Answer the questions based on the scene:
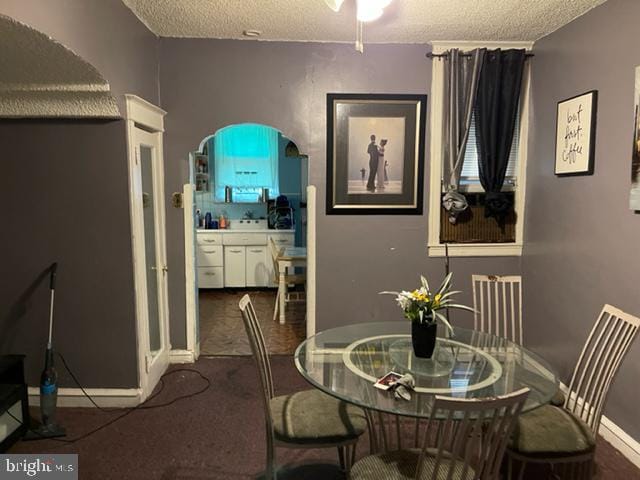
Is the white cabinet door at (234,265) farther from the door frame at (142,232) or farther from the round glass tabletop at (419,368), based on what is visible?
the round glass tabletop at (419,368)

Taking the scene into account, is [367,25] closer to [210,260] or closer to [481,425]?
[481,425]

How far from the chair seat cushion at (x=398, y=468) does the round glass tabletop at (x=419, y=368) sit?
0.84ft

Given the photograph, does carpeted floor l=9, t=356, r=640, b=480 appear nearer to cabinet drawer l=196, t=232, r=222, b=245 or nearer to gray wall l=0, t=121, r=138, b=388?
gray wall l=0, t=121, r=138, b=388

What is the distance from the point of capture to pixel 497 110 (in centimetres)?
336

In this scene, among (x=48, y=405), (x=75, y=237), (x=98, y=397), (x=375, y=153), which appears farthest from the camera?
(x=375, y=153)

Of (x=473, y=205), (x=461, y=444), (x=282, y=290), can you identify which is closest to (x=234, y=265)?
(x=282, y=290)

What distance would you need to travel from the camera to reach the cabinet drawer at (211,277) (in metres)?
5.95

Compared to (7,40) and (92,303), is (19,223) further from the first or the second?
(7,40)

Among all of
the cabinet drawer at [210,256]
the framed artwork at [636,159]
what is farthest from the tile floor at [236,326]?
the framed artwork at [636,159]

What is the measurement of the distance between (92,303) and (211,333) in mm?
1587

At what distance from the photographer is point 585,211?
2.79m

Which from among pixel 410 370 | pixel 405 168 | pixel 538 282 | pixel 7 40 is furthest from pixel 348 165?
pixel 7 40

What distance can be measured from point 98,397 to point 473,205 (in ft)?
9.94

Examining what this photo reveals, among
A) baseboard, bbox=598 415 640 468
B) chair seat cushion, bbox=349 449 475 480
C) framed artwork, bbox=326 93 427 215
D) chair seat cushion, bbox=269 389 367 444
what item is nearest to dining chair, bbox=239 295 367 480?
chair seat cushion, bbox=269 389 367 444
